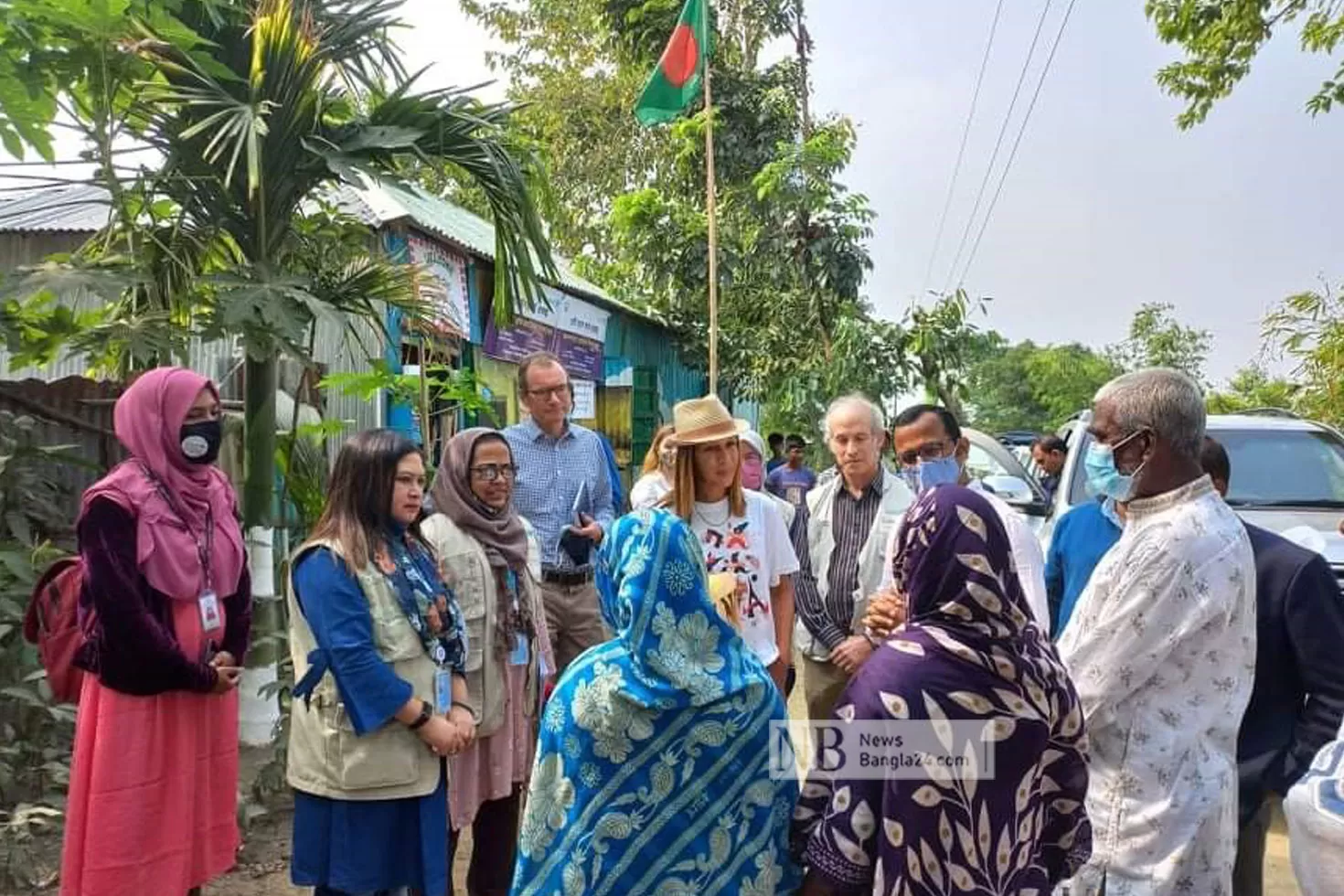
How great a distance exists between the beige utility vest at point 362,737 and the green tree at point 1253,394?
32.2 feet

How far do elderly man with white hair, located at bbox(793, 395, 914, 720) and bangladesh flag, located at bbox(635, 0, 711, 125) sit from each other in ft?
25.3

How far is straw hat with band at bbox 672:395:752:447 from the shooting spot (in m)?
3.26

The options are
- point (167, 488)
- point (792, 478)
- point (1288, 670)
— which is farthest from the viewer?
point (792, 478)

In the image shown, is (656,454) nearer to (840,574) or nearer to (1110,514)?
(840,574)

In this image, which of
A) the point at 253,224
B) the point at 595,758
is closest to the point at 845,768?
the point at 595,758

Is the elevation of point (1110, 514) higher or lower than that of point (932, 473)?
lower

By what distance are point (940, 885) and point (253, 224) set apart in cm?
361

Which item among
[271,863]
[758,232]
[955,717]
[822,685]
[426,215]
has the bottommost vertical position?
[271,863]

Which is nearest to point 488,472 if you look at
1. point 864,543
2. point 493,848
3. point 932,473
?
point 493,848

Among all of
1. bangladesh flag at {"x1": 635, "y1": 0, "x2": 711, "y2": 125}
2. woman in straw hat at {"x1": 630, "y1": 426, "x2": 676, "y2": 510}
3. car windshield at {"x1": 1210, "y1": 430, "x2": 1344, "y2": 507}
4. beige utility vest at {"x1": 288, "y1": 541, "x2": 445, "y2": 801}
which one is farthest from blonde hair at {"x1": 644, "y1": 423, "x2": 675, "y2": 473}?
bangladesh flag at {"x1": 635, "y1": 0, "x2": 711, "y2": 125}

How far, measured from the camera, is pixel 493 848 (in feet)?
11.0

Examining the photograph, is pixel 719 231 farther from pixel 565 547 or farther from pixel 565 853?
pixel 565 853

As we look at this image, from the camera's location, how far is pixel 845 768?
1764 millimetres

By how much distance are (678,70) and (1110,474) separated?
9219mm
